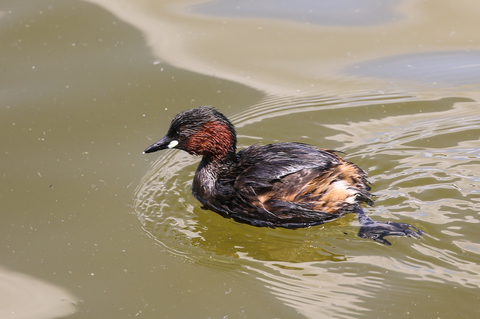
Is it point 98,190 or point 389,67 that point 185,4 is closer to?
point 389,67

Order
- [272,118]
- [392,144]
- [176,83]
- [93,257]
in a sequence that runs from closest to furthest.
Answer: [93,257], [392,144], [272,118], [176,83]

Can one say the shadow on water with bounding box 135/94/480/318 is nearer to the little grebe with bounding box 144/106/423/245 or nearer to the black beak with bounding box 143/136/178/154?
the little grebe with bounding box 144/106/423/245

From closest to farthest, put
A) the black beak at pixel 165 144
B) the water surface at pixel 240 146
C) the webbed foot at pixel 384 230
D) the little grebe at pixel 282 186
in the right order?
the water surface at pixel 240 146 → the webbed foot at pixel 384 230 → the little grebe at pixel 282 186 → the black beak at pixel 165 144

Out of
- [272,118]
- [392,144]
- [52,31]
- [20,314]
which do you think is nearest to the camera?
[20,314]

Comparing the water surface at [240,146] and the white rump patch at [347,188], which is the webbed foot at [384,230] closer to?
the water surface at [240,146]

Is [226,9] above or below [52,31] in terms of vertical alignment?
above

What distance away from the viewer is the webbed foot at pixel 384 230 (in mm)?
4090

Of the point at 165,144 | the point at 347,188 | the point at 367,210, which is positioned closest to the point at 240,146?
the point at 165,144

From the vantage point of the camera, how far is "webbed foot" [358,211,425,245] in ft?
13.4

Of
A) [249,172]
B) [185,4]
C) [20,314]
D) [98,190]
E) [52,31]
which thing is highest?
[185,4]

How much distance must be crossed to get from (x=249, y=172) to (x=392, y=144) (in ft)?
4.94

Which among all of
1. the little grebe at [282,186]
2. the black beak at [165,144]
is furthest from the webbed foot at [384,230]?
the black beak at [165,144]

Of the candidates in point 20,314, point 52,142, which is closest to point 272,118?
point 52,142

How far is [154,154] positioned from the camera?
5.32m
